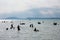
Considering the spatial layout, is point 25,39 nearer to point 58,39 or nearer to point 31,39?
point 31,39

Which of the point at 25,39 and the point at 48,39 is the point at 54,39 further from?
the point at 25,39

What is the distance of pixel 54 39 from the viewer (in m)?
53.1

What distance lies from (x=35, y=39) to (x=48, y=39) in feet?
12.2

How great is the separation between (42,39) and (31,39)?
10.4ft

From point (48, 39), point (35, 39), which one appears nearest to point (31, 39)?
point (35, 39)

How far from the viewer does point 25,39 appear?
5403 cm

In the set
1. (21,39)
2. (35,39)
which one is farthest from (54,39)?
(21,39)

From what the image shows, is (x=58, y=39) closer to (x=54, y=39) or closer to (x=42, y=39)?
(x=54, y=39)

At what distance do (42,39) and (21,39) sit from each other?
6.06 m

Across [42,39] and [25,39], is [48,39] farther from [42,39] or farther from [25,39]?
[25,39]

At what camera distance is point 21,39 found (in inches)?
2119

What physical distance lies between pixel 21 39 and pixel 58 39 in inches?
416

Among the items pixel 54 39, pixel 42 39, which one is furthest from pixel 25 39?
pixel 54 39

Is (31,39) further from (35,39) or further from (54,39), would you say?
(54,39)
